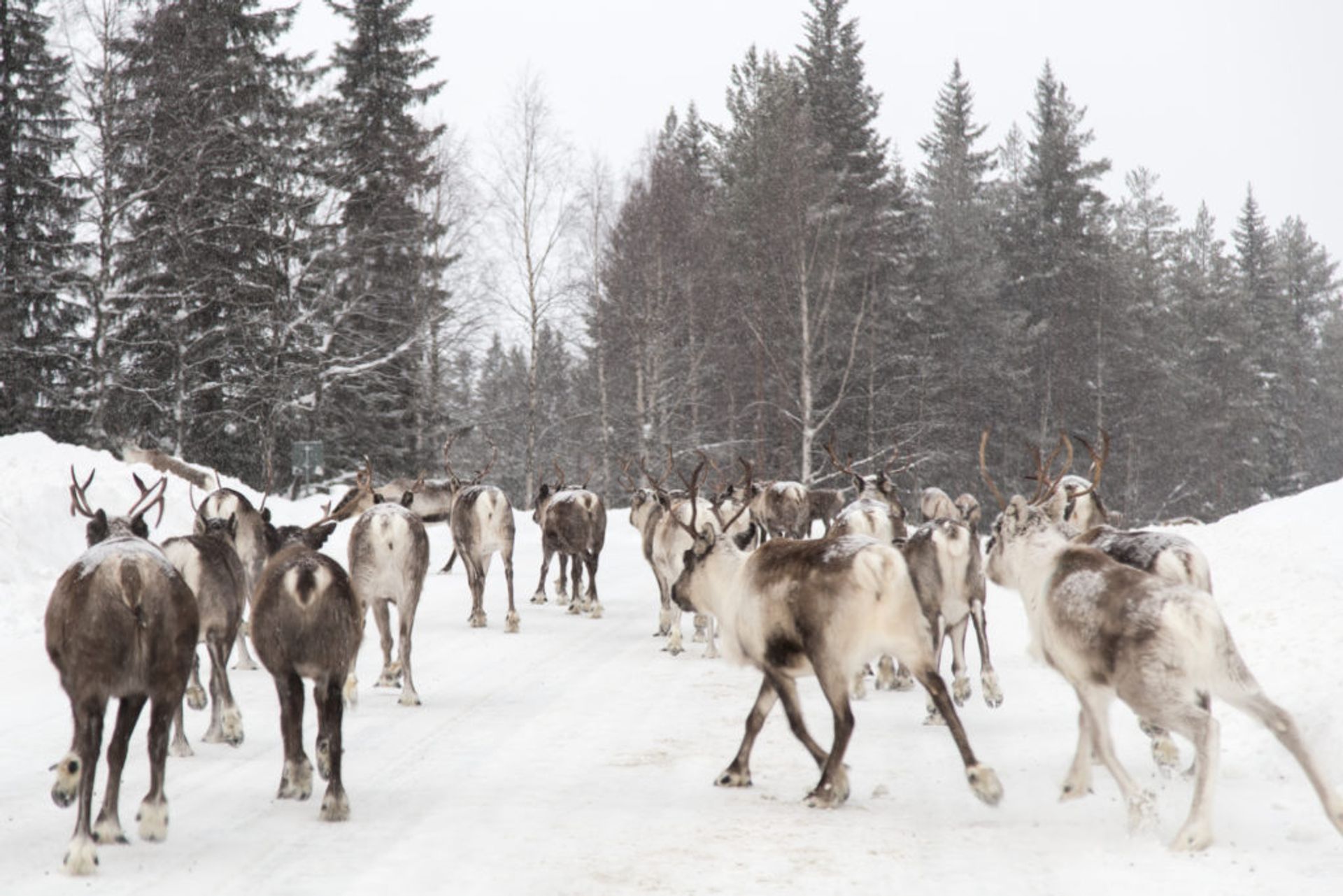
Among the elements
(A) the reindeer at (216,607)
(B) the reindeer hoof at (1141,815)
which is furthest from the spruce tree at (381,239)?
(B) the reindeer hoof at (1141,815)

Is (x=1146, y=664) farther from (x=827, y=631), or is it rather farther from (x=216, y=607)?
(x=216, y=607)

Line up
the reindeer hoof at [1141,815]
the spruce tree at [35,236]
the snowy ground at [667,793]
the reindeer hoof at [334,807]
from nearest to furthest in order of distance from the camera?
1. the snowy ground at [667,793]
2. the reindeer hoof at [1141,815]
3. the reindeer hoof at [334,807]
4. the spruce tree at [35,236]

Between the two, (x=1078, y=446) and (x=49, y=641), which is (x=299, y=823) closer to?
(x=49, y=641)

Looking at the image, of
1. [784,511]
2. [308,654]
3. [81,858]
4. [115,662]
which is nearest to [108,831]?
[81,858]

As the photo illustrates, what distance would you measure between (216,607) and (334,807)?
100 inches

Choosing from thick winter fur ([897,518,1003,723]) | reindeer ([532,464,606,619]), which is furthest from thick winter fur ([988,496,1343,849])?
reindeer ([532,464,606,619])

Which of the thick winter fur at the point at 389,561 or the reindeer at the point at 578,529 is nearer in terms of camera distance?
the thick winter fur at the point at 389,561

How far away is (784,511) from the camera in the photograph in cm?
1862

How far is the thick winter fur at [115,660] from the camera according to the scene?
16.0 ft

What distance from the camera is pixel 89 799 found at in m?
4.80

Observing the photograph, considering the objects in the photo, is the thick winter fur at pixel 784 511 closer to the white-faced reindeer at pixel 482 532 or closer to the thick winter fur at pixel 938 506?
the thick winter fur at pixel 938 506

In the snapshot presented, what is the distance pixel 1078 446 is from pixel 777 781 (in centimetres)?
4090

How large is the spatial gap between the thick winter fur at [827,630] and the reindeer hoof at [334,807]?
2255 mm

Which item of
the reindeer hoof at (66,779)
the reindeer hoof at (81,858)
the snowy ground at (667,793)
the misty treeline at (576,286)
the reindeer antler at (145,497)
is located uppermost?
the misty treeline at (576,286)
